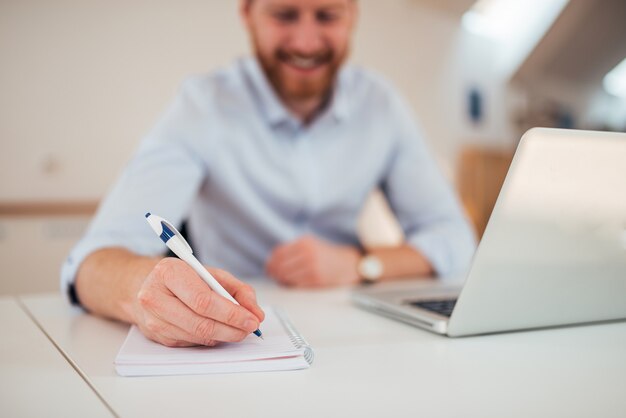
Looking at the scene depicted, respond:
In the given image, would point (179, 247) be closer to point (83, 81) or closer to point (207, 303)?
point (207, 303)

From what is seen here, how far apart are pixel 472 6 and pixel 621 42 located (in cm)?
104

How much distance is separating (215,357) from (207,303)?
48 millimetres

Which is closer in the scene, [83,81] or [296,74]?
[296,74]

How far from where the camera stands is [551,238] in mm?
550

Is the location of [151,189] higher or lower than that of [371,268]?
higher

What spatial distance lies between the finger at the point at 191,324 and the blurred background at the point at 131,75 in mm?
1899

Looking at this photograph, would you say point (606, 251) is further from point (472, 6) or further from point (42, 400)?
point (472, 6)

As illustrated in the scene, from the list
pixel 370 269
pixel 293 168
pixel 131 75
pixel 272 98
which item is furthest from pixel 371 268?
pixel 131 75

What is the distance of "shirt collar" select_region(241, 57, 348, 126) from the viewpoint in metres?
1.33

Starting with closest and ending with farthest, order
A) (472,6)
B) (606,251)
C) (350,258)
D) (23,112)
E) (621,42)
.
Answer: (606,251) → (350,258) → (23,112) → (621,42) → (472,6)

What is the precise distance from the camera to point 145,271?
0.65 meters

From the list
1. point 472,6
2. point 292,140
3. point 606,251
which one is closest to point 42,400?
point 606,251

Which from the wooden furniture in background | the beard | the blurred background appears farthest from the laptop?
the wooden furniture in background

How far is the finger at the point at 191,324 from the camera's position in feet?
1.69
